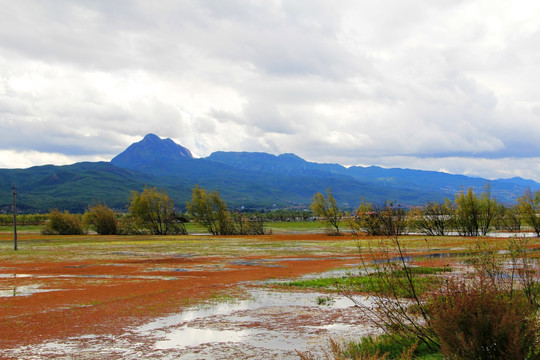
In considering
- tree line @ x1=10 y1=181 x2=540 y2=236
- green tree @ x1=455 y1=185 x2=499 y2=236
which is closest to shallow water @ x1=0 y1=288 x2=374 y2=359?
tree line @ x1=10 y1=181 x2=540 y2=236

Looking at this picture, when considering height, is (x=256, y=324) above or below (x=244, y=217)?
below

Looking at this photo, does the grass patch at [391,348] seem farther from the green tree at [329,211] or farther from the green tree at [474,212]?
the green tree at [329,211]

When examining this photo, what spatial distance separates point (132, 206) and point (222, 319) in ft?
317

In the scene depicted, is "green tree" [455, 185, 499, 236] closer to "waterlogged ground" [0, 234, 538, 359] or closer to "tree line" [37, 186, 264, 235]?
"tree line" [37, 186, 264, 235]

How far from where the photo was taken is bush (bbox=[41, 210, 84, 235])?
103 meters

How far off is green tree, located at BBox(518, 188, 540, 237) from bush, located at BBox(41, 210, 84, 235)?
9506 cm

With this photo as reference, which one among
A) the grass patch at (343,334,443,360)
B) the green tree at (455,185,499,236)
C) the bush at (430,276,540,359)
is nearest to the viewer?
the bush at (430,276,540,359)

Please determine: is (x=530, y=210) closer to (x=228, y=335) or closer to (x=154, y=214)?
(x=228, y=335)

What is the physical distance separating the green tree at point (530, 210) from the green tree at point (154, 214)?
71.9 meters

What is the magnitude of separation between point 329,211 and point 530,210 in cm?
3854

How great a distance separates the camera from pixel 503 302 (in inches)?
309

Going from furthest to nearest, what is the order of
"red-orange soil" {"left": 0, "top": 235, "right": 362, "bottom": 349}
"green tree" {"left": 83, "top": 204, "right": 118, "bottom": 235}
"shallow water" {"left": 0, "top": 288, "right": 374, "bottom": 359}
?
"green tree" {"left": 83, "top": 204, "right": 118, "bottom": 235}, "red-orange soil" {"left": 0, "top": 235, "right": 362, "bottom": 349}, "shallow water" {"left": 0, "top": 288, "right": 374, "bottom": 359}

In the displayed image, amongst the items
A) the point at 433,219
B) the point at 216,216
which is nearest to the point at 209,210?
the point at 216,216

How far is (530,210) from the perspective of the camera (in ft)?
240
